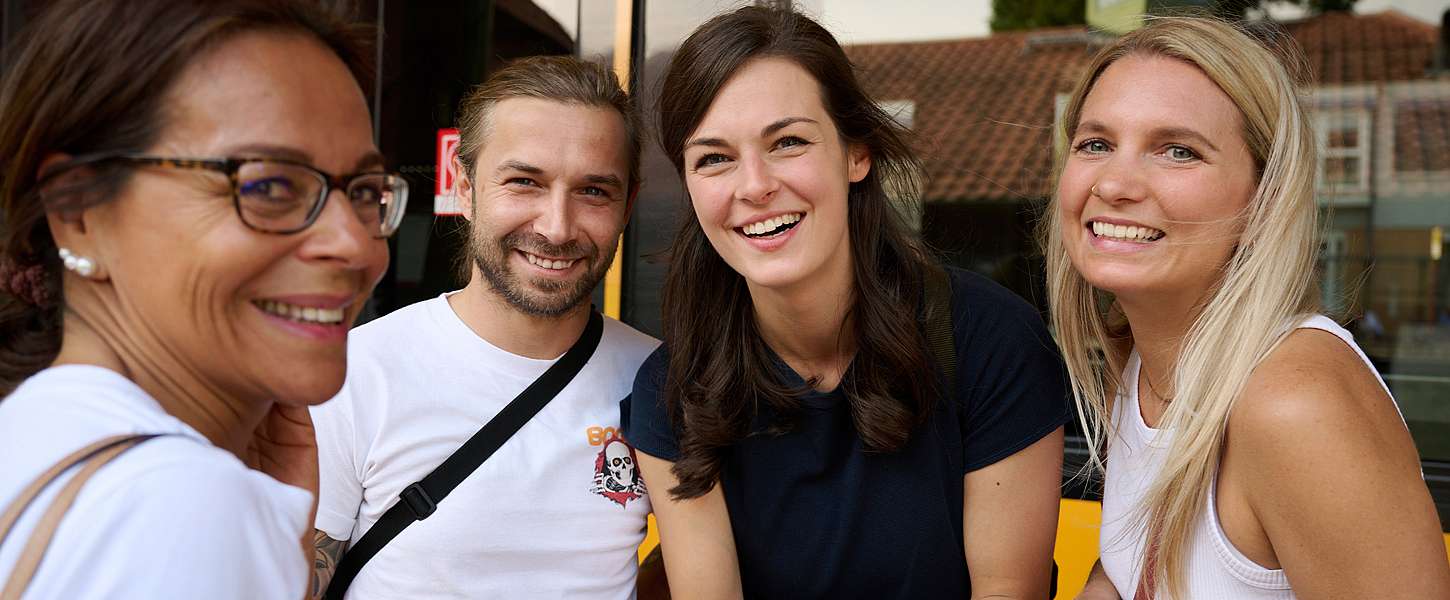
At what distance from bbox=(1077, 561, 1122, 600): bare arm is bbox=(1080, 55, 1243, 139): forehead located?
809 millimetres

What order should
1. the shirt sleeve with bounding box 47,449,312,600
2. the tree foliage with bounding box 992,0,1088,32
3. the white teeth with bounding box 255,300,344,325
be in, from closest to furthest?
1. the shirt sleeve with bounding box 47,449,312,600
2. the white teeth with bounding box 255,300,344,325
3. the tree foliage with bounding box 992,0,1088,32

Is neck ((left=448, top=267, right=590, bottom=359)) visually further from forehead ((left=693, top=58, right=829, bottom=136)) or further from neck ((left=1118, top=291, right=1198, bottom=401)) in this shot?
neck ((left=1118, top=291, right=1198, bottom=401))

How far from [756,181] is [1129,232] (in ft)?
2.01

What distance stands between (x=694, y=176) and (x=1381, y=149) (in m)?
5.07

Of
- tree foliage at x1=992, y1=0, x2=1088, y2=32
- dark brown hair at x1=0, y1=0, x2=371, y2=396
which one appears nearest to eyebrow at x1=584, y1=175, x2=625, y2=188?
dark brown hair at x1=0, y1=0, x2=371, y2=396

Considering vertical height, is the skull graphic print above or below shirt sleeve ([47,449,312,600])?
below

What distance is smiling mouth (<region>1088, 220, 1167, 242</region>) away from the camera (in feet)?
5.34

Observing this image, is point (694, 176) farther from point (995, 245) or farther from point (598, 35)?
point (995, 245)

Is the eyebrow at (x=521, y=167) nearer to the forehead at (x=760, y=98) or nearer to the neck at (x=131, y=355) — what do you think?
the forehead at (x=760, y=98)

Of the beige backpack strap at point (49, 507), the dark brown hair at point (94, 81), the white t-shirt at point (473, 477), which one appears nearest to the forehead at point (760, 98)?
the white t-shirt at point (473, 477)

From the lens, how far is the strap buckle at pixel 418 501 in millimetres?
1926

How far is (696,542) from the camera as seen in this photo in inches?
78.0

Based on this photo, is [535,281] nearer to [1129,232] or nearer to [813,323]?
[813,323]

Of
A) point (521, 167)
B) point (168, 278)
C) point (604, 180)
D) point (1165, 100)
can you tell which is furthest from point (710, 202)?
point (168, 278)
